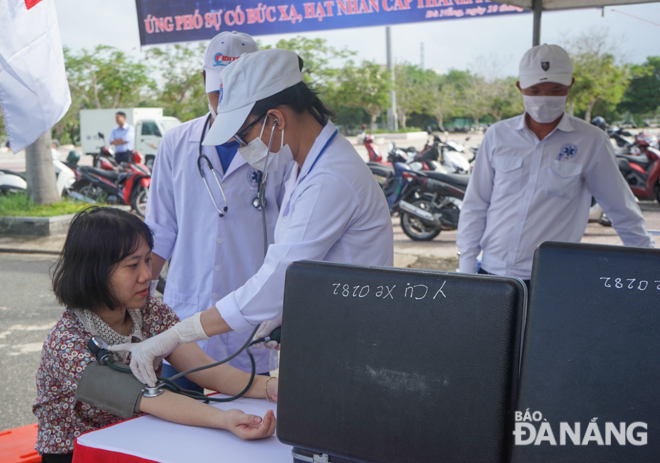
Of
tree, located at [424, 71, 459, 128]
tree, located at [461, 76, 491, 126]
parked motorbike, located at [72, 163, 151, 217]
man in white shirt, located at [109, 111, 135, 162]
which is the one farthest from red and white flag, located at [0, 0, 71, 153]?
tree, located at [424, 71, 459, 128]

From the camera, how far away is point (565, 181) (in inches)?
93.0

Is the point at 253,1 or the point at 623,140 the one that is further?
the point at 623,140

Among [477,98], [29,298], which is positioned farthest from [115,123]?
[477,98]

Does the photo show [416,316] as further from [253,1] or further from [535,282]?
[253,1]

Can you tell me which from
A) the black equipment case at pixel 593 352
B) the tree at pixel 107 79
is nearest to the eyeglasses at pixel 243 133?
the black equipment case at pixel 593 352

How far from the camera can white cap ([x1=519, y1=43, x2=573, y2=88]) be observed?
239cm

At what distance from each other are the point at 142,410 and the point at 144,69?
2836 centimetres

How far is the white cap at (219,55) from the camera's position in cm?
194

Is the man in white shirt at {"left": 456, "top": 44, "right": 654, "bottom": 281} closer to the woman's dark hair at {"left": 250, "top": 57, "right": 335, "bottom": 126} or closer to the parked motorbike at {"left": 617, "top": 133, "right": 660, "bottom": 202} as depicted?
the woman's dark hair at {"left": 250, "top": 57, "right": 335, "bottom": 126}

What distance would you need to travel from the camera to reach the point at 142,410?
1.35m

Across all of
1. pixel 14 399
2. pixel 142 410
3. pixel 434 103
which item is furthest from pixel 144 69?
pixel 142 410

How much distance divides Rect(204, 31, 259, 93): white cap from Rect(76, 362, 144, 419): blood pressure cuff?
97cm

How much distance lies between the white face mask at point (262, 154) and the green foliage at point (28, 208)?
21.8 feet

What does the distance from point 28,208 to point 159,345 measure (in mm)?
7413
